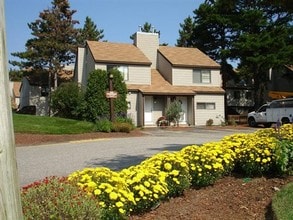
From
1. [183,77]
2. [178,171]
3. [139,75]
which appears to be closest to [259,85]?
[183,77]

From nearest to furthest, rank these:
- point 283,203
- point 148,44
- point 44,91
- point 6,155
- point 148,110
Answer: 1. point 6,155
2. point 283,203
3. point 148,110
4. point 148,44
5. point 44,91

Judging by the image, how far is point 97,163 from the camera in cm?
1198

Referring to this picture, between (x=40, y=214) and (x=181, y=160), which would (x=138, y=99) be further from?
(x=40, y=214)

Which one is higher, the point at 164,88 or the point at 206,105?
the point at 164,88

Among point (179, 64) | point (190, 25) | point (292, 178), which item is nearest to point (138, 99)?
point (179, 64)

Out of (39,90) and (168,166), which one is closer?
(168,166)

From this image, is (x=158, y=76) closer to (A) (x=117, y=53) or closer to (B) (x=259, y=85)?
(A) (x=117, y=53)

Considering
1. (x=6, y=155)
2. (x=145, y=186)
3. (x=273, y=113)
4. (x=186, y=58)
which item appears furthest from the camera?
(x=186, y=58)

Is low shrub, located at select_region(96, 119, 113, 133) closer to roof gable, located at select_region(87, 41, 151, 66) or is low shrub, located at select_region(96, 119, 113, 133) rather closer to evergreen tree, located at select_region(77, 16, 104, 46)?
roof gable, located at select_region(87, 41, 151, 66)

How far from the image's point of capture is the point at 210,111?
37062mm

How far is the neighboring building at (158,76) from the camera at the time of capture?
34.2 m

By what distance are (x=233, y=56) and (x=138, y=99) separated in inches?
529

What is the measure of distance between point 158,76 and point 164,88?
3.15m

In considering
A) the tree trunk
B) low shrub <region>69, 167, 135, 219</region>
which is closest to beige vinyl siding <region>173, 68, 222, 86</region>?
the tree trunk
